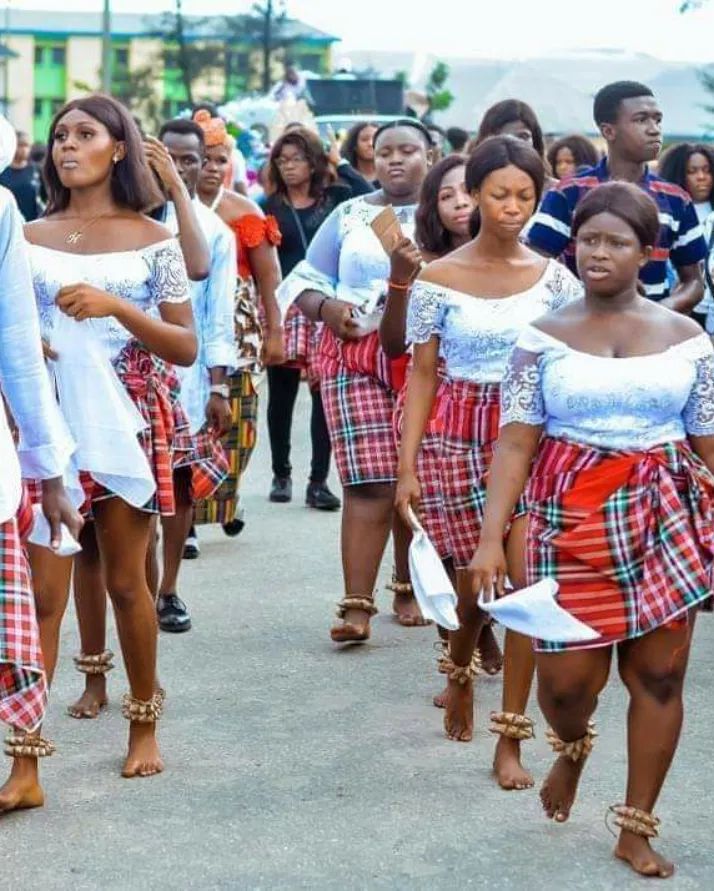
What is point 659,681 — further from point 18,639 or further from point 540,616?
point 18,639

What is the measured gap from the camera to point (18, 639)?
15.0 feet

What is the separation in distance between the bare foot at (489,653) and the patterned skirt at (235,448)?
2.25 meters

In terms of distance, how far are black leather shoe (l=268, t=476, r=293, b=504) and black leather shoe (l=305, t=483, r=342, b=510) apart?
11.5 inches

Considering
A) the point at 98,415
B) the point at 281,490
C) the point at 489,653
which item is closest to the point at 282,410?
the point at 281,490

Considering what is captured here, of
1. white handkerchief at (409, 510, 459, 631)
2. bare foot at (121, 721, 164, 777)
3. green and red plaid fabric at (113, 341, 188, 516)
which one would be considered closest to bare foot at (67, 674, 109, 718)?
bare foot at (121, 721, 164, 777)

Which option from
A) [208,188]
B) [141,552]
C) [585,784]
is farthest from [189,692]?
[208,188]

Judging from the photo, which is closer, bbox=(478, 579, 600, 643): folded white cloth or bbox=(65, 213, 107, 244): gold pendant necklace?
bbox=(478, 579, 600, 643): folded white cloth

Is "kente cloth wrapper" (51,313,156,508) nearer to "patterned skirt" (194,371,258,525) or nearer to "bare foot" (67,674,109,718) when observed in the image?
"bare foot" (67,674,109,718)

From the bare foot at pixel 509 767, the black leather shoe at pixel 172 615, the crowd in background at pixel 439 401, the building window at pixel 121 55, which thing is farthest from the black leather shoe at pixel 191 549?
the building window at pixel 121 55

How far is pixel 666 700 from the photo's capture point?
4805mm

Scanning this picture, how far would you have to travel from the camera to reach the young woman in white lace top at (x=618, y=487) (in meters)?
4.79

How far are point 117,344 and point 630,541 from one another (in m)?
1.79

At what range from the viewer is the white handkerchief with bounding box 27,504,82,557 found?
4.74m

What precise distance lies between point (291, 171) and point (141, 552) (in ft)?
18.1
